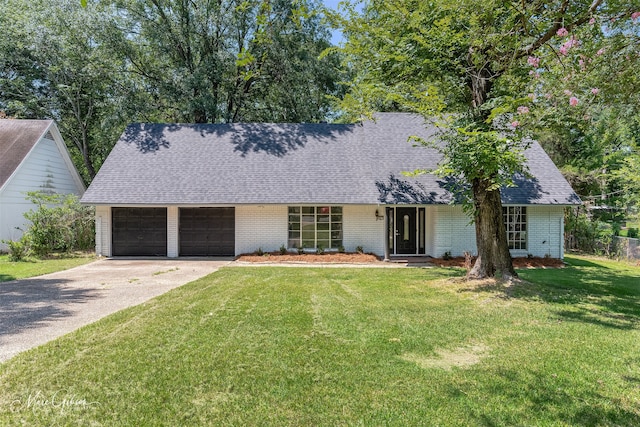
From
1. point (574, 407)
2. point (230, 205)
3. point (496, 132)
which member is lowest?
point (574, 407)

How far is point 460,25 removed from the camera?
821 centimetres

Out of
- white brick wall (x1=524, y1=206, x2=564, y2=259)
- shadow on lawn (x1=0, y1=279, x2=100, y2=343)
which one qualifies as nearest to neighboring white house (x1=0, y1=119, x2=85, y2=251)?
shadow on lawn (x1=0, y1=279, x2=100, y2=343)

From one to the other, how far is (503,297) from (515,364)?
389 cm

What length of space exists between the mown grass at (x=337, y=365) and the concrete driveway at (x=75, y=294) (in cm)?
61

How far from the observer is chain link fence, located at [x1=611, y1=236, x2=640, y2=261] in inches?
616

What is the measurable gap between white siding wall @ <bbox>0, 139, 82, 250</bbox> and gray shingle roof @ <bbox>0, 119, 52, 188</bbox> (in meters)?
0.23

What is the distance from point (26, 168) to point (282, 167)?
38.4 ft

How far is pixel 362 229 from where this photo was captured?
14844 millimetres

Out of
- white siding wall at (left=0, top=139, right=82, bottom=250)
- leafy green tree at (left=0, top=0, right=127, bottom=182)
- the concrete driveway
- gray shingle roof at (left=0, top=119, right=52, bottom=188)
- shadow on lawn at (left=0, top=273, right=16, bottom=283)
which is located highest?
leafy green tree at (left=0, top=0, right=127, bottom=182)

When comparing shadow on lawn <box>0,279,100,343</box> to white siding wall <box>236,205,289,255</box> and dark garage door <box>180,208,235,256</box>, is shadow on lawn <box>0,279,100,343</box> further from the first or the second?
white siding wall <box>236,205,289,255</box>

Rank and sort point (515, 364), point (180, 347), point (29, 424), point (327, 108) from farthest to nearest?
point (327, 108) → point (180, 347) → point (515, 364) → point (29, 424)

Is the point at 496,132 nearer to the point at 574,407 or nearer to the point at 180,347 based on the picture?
the point at 574,407

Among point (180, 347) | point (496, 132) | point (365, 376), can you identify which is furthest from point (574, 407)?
point (496, 132)

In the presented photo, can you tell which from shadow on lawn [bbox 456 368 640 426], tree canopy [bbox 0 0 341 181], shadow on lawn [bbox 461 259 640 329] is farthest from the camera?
tree canopy [bbox 0 0 341 181]
